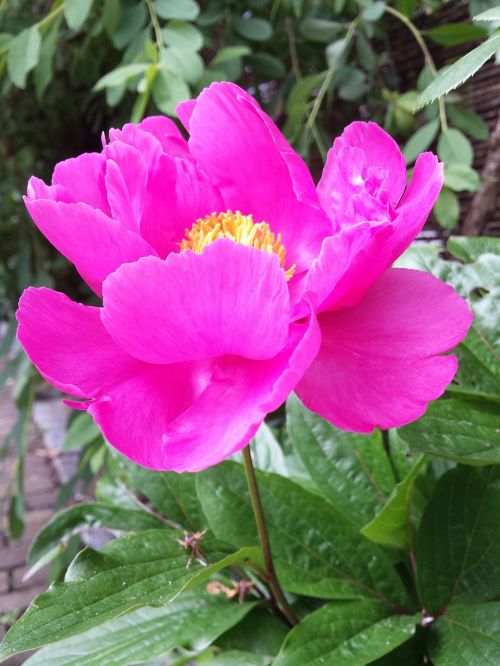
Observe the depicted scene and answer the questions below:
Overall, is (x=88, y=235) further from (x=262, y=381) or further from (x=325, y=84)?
(x=325, y=84)

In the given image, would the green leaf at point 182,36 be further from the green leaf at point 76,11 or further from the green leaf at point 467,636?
the green leaf at point 467,636

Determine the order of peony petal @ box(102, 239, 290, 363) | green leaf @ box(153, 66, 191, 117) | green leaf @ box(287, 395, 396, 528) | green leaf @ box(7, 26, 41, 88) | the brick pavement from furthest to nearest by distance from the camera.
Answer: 1. the brick pavement
2. green leaf @ box(7, 26, 41, 88)
3. green leaf @ box(153, 66, 191, 117)
4. green leaf @ box(287, 395, 396, 528)
5. peony petal @ box(102, 239, 290, 363)

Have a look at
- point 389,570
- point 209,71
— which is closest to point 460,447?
point 389,570

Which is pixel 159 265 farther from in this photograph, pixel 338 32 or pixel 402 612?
pixel 338 32

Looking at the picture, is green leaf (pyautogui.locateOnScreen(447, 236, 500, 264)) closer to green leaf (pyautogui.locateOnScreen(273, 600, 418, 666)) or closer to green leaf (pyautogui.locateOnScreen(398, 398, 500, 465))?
green leaf (pyautogui.locateOnScreen(398, 398, 500, 465))

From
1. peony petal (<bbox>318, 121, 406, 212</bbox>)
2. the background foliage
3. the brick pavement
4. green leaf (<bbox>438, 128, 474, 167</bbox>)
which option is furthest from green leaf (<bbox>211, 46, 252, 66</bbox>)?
the brick pavement

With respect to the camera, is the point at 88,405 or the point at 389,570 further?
the point at 389,570

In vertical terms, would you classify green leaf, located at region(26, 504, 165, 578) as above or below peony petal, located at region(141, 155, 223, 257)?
below
